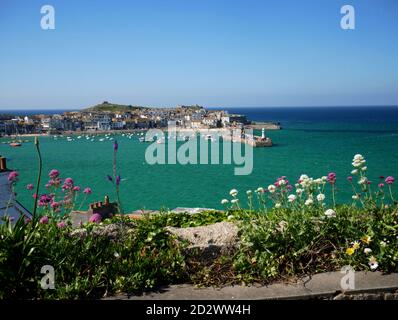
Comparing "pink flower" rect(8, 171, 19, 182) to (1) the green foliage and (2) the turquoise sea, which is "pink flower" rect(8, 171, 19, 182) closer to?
(1) the green foliage

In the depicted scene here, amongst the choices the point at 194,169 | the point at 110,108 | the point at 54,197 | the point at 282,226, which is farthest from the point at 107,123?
the point at 282,226

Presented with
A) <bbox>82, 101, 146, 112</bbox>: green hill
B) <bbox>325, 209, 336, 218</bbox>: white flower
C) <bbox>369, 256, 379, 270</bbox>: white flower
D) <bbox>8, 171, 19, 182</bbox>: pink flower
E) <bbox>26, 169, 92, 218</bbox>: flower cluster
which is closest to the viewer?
<bbox>369, 256, 379, 270</bbox>: white flower

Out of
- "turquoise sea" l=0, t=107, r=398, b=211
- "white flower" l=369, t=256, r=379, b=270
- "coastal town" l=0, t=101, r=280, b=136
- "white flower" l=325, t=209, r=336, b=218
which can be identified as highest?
"coastal town" l=0, t=101, r=280, b=136

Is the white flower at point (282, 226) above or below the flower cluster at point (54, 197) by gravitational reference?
below

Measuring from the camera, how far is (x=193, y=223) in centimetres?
470

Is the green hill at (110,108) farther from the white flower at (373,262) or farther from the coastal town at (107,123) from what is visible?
the white flower at (373,262)

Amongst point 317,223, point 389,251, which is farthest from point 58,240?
point 389,251

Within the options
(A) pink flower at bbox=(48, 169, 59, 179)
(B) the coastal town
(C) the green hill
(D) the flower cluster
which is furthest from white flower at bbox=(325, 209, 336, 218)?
(C) the green hill

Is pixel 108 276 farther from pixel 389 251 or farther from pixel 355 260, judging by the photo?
pixel 389 251

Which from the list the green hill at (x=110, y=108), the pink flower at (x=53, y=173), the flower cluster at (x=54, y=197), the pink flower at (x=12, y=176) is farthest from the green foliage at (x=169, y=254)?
the green hill at (x=110, y=108)

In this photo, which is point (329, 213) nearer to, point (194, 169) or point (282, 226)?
point (282, 226)

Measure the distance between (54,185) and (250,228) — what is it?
2384 mm

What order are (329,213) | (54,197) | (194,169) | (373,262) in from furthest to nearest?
(194,169) < (54,197) < (329,213) < (373,262)

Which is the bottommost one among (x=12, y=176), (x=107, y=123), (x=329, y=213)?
(x=329, y=213)
